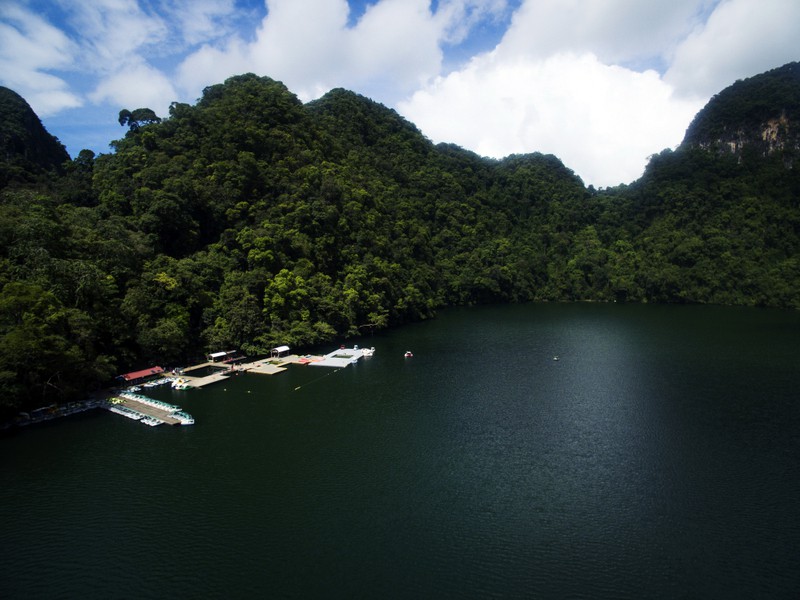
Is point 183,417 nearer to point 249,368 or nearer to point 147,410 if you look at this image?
point 147,410

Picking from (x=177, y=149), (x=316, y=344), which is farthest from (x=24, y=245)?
(x=177, y=149)

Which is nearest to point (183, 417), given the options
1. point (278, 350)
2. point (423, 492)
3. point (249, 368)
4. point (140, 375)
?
point (140, 375)

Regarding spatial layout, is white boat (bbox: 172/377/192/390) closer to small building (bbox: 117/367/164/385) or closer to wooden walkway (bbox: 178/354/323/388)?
wooden walkway (bbox: 178/354/323/388)

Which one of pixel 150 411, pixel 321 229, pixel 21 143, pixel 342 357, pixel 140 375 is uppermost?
pixel 21 143

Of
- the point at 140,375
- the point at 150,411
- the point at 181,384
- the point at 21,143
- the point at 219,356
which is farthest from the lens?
the point at 21,143

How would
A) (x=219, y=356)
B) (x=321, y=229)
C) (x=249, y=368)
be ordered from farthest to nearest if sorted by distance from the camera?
(x=321, y=229), (x=219, y=356), (x=249, y=368)

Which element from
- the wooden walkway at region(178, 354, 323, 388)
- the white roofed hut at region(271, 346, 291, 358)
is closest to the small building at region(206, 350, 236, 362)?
A: the wooden walkway at region(178, 354, 323, 388)

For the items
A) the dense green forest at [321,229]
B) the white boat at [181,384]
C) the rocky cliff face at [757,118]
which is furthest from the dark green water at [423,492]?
the rocky cliff face at [757,118]
